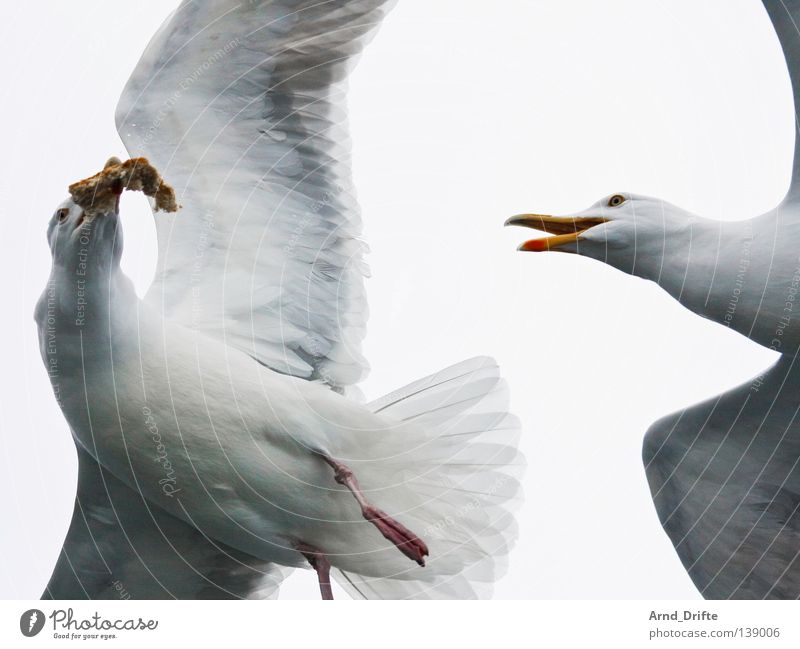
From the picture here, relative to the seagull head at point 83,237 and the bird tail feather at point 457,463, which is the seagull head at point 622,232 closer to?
the bird tail feather at point 457,463

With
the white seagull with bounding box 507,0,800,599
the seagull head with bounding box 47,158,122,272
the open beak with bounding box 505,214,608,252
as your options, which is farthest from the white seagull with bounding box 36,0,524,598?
the white seagull with bounding box 507,0,800,599

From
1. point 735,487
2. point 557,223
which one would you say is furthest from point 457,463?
point 735,487

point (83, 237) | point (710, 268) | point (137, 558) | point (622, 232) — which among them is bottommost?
point (137, 558)

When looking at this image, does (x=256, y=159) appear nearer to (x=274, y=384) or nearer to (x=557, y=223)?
(x=274, y=384)

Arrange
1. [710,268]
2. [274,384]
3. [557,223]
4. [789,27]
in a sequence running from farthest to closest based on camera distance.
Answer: [557,223]
[274,384]
[710,268]
[789,27]

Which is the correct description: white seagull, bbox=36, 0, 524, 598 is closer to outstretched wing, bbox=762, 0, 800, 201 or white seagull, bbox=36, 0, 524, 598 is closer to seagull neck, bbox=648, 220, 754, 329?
seagull neck, bbox=648, 220, 754, 329

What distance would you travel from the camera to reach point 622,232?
4.91 m

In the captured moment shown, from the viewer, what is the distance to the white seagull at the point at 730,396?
468 cm

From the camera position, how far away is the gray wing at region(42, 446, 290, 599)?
5176 millimetres

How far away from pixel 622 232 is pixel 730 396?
2.53 ft

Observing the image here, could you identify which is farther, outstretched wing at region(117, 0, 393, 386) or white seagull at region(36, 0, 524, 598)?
outstretched wing at region(117, 0, 393, 386)

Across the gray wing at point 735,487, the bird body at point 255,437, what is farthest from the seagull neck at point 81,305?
the gray wing at point 735,487

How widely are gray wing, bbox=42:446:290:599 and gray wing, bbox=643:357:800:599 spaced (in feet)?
4.73

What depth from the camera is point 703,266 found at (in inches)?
186
